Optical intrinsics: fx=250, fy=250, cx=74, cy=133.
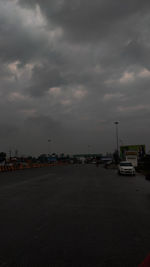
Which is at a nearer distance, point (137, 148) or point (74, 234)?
point (74, 234)

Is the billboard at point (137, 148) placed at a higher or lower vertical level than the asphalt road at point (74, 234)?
higher

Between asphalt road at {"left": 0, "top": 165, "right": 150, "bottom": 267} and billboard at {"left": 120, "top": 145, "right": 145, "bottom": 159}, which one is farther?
billboard at {"left": 120, "top": 145, "right": 145, "bottom": 159}

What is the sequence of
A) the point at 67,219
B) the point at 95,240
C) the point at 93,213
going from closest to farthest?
the point at 95,240 → the point at 67,219 → the point at 93,213

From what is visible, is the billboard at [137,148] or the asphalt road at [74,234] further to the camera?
the billboard at [137,148]

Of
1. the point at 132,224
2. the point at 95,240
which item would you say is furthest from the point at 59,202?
the point at 95,240

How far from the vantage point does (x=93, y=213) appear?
8.32 metres

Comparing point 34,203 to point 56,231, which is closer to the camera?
point 56,231

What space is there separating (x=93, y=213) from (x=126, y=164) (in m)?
23.5

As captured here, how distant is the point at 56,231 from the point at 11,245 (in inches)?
52.9

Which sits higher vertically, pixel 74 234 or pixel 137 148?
pixel 137 148

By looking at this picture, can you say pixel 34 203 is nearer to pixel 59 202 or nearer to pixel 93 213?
pixel 59 202

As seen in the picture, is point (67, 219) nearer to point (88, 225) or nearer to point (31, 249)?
point (88, 225)

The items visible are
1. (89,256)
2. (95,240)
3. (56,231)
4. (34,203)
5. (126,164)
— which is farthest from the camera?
(126,164)

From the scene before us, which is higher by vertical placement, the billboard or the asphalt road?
the billboard
